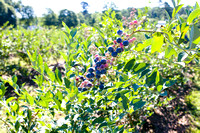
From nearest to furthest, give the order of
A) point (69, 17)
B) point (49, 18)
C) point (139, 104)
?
point (139, 104) → point (69, 17) → point (49, 18)

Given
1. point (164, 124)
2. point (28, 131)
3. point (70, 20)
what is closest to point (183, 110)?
point (164, 124)

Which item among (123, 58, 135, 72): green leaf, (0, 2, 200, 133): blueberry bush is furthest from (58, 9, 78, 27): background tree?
(123, 58, 135, 72): green leaf

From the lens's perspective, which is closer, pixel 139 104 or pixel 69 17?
pixel 139 104

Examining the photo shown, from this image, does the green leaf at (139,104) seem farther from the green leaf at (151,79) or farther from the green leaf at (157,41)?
the green leaf at (157,41)

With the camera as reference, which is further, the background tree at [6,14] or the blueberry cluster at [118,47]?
the background tree at [6,14]

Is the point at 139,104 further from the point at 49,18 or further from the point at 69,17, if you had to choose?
the point at 49,18

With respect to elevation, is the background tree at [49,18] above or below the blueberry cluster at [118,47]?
above

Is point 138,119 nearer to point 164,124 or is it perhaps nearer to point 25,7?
point 164,124

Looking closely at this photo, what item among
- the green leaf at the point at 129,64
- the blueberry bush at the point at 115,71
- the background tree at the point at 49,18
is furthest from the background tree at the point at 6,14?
the green leaf at the point at 129,64

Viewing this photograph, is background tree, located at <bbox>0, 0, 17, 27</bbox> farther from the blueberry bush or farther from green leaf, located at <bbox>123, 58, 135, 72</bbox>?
green leaf, located at <bbox>123, 58, 135, 72</bbox>

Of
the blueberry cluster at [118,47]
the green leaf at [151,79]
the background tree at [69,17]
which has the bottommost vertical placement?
the green leaf at [151,79]

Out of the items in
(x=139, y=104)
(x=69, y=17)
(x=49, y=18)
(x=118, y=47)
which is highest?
(x=49, y=18)

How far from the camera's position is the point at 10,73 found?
4.62 m

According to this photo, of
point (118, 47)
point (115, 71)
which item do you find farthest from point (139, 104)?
point (118, 47)
